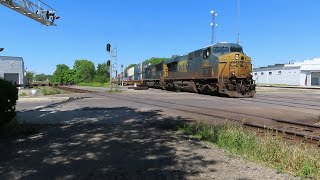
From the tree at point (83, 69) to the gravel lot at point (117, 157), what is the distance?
154364 mm

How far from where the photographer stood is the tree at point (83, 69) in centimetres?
16600

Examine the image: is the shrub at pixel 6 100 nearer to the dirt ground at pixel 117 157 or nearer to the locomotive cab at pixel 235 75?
the dirt ground at pixel 117 157

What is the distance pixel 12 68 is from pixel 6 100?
76439 mm

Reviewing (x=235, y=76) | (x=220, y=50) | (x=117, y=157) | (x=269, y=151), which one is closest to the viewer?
(x=117, y=157)

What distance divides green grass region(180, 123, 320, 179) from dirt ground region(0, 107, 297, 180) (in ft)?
1.29

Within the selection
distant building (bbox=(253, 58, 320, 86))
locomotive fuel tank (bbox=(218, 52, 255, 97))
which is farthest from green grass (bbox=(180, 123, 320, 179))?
distant building (bbox=(253, 58, 320, 86))

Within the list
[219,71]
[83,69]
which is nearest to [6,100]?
[219,71]

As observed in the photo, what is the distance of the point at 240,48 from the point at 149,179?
25.2 m

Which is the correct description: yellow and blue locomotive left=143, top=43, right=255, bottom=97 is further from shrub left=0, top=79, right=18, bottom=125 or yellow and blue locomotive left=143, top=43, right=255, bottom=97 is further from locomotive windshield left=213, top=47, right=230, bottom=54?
shrub left=0, top=79, right=18, bottom=125

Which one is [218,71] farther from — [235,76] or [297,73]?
[297,73]

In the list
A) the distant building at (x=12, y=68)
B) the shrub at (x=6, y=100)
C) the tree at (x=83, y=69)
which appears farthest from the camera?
the tree at (x=83, y=69)

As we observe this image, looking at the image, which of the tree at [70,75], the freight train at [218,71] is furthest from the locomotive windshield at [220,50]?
the tree at [70,75]

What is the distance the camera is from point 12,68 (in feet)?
268

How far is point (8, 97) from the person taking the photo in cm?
1000
